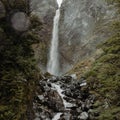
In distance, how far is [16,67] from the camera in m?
13.0

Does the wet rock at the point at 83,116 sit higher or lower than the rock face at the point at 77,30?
lower

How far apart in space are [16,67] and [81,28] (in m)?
27.7

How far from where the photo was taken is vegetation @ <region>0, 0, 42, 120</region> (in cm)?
1191

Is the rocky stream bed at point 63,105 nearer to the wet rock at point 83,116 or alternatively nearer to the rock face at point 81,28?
the wet rock at point 83,116

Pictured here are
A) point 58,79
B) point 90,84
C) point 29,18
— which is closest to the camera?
point 29,18

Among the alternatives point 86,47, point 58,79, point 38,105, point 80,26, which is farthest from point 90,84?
point 80,26

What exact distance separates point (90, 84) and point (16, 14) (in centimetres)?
780

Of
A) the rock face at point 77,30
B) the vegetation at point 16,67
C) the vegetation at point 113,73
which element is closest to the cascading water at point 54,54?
the rock face at point 77,30

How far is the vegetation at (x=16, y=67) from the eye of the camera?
1191 cm

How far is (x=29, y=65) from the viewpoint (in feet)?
43.8

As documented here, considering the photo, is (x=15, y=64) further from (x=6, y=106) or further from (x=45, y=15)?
(x=45, y=15)

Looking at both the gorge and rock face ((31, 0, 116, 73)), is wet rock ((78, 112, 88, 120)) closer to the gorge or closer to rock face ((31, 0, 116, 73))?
the gorge

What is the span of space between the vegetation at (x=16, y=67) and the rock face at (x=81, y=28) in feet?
71.6

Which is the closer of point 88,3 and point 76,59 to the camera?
point 76,59
